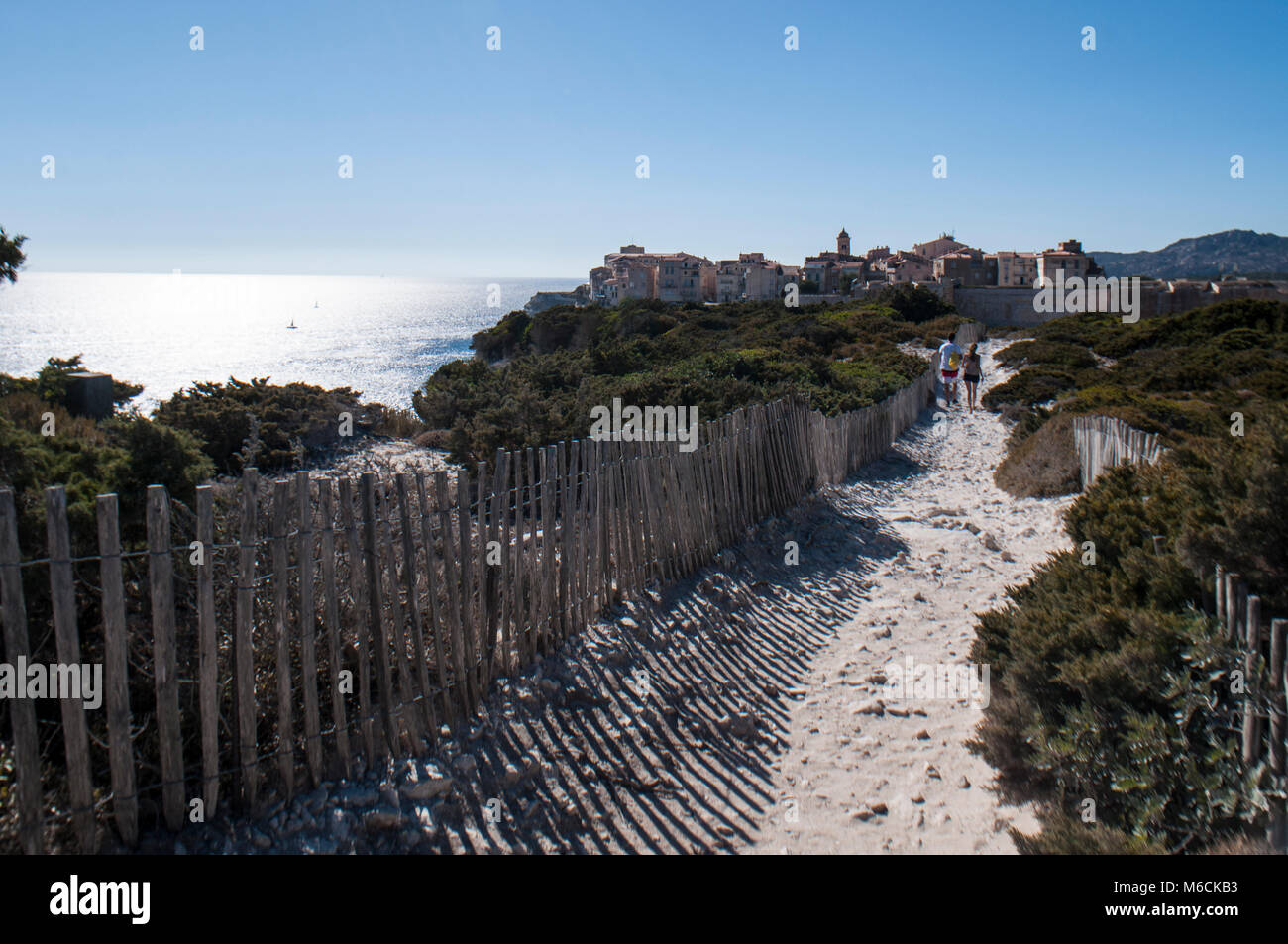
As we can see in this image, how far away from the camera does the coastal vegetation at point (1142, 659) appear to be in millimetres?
3145

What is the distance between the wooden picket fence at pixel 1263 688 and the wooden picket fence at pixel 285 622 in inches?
133

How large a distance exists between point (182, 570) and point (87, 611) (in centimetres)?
48

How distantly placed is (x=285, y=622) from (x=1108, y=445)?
9338 millimetres

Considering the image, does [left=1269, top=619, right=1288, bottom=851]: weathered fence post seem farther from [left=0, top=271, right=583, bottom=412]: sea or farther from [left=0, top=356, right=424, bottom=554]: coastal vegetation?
[left=0, top=271, right=583, bottom=412]: sea

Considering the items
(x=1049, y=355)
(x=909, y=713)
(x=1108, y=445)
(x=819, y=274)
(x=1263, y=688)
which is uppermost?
(x=819, y=274)

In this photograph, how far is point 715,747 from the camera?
4621 millimetres

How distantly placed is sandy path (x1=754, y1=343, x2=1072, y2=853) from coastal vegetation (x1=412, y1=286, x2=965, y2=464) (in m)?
3.66

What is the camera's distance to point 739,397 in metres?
13.9

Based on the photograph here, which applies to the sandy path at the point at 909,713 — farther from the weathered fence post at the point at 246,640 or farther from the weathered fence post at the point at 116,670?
the weathered fence post at the point at 116,670

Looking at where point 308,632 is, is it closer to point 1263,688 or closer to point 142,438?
point 142,438

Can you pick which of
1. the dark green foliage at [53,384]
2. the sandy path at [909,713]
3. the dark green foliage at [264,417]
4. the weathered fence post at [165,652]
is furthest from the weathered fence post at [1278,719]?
the dark green foliage at [53,384]

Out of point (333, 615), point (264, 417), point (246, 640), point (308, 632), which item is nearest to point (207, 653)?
point (246, 640)
